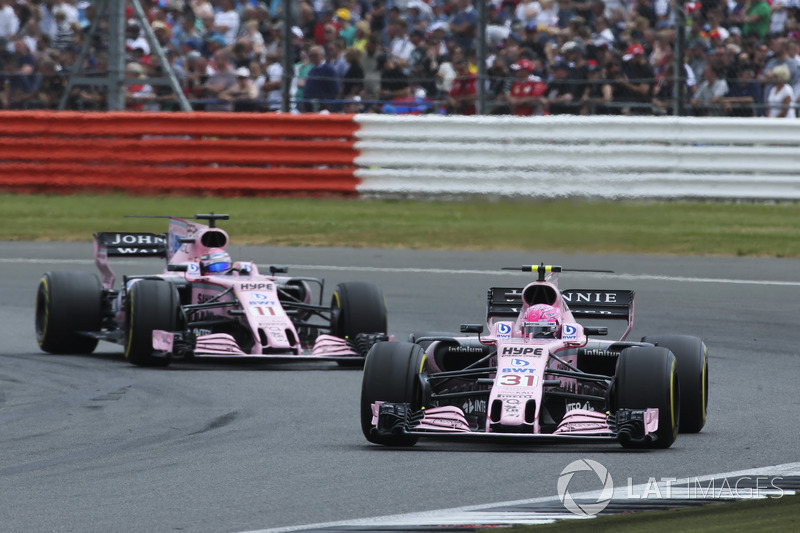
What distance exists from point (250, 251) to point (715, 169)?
564 centimetres

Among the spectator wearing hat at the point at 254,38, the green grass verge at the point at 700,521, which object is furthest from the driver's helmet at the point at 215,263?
the spectator wearing hat at the point at 254,38

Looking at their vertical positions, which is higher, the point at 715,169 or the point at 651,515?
the point at 715,169

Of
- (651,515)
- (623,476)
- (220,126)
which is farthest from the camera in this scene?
(220,126)

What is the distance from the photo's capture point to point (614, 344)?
7.98 meters

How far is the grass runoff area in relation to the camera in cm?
1675

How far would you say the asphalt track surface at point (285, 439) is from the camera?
19.5 ft

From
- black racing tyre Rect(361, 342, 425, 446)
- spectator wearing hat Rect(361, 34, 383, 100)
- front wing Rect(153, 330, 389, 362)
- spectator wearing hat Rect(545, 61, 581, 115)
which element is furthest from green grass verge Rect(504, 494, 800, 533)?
spectator wearing hat Rect(361, 34, 383, 100)

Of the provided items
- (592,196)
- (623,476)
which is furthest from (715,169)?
(623,476)

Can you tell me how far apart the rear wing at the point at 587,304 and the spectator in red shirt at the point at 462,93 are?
10.7m

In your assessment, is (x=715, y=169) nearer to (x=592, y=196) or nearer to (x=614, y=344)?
(x=592, y=196)

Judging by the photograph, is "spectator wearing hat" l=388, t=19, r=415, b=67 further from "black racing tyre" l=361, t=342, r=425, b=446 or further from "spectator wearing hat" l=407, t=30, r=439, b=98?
"black racing tyre" l=361, t=342, r=425, b=446

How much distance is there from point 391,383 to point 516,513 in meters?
1.77

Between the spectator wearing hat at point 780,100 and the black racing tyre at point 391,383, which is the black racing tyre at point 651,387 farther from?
the spectator wearing hat at point 780,100

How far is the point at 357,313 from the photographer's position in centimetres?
1089
